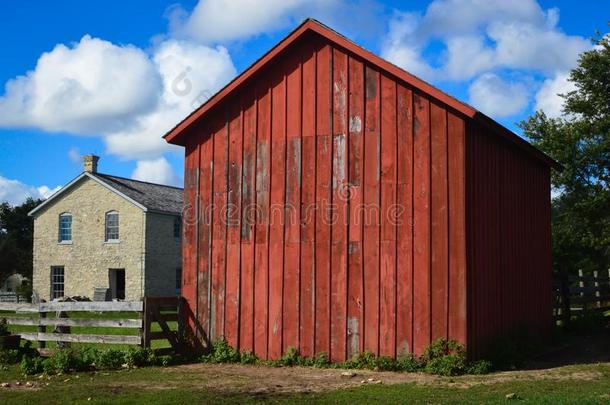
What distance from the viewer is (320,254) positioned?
1420 centimetres

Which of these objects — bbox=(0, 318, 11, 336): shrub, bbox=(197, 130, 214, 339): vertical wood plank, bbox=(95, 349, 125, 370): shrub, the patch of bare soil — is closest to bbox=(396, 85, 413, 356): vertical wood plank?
the patch of bare soil

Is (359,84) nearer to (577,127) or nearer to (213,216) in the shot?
(213,216)

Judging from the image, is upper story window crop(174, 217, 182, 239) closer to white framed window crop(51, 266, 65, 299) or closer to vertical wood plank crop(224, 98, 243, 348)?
white framed window crop(51, 266, 65, 299)

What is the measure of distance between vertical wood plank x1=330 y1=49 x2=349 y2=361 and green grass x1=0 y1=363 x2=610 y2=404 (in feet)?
8.58

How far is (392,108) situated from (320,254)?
132 inches

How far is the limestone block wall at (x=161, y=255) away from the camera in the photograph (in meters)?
37.1

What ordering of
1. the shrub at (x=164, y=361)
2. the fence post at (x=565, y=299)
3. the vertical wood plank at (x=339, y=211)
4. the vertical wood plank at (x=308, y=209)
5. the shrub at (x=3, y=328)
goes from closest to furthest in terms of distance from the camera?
the vertical wood plank at (x=339, y=211)
the vertical wood plank at (x=308, y=209)
the shrub at (x=164, y=361)
the shrub at (x=3, y=328)
the fence post at (x=565, y=299)

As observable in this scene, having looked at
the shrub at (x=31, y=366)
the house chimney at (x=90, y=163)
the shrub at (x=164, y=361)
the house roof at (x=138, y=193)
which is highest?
the house chimney at (x=90, y=163)

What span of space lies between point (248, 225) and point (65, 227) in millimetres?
27962

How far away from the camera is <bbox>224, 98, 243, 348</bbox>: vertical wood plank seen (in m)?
15.0

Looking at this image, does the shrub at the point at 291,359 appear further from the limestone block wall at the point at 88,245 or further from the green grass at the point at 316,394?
the limestone block wall at the point at 88,245

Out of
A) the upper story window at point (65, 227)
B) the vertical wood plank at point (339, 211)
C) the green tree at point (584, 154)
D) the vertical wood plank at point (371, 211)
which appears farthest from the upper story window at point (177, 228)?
the vertical wood plank at point (371, 211)

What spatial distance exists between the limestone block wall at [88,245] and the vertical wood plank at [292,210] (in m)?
23.6

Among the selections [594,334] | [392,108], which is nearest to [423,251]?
[392,108]
